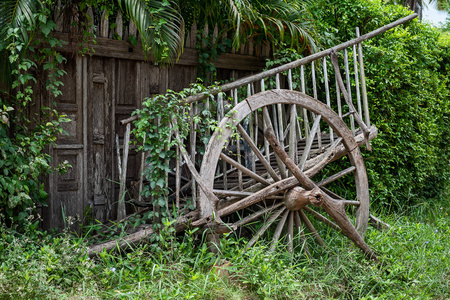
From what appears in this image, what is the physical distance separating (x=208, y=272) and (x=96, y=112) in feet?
7.27

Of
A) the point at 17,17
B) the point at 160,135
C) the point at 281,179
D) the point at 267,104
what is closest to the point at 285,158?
the point at 281,179

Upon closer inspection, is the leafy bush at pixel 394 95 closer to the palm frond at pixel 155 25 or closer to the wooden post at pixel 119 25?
the palm frond at pixel 155 25

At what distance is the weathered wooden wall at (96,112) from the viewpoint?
14.9ft

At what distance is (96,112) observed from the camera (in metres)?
4.75

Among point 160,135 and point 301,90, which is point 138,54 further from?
point 301,90

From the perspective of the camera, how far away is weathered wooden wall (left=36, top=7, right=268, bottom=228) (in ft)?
14.9

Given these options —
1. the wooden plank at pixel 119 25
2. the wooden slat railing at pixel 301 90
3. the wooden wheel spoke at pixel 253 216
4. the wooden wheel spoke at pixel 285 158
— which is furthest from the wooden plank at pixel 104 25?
the wooden wheel spoke at pixel 253 216

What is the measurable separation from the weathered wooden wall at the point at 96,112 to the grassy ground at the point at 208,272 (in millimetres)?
781

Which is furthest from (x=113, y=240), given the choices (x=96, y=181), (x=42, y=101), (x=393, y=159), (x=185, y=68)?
(x=393, y=159)

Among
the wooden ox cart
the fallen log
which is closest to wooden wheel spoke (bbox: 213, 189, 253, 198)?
the wooden ox cart

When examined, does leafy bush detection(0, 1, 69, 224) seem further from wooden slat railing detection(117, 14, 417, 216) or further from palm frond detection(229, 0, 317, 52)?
palm frond detection(229, 0, 317, 52)

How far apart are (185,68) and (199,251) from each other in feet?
7.72

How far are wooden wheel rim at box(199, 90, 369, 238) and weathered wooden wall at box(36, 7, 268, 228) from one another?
4.35 ft

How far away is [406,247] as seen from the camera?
489 centimetres
